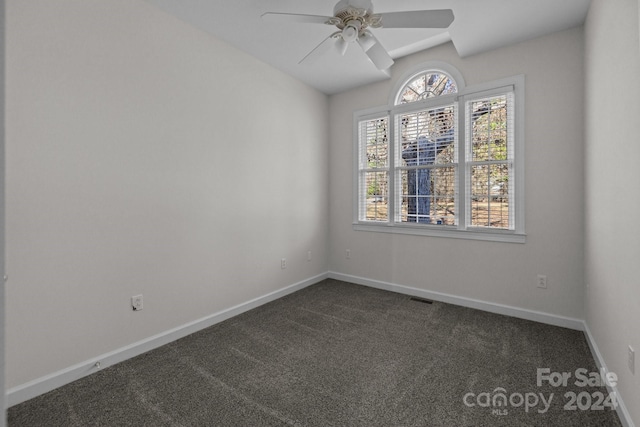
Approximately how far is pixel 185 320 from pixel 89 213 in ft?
3.95

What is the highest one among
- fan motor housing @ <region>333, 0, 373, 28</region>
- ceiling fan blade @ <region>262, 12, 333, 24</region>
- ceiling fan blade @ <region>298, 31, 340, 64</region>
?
fan motor housing @ <region>333, 0, 373, 28</region>

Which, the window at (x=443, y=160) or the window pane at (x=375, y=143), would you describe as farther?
the window pane at (x=375, y=143)

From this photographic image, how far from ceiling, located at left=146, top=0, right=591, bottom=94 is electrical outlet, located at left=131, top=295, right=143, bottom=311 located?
233cm

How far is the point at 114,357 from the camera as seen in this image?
2.18m

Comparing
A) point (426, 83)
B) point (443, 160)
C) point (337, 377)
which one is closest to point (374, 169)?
point (443, 160)

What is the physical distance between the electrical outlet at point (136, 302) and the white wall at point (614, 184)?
3086mm

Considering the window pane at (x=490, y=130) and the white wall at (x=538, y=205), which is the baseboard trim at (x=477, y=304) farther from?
the window pane at (x=490, y=130)

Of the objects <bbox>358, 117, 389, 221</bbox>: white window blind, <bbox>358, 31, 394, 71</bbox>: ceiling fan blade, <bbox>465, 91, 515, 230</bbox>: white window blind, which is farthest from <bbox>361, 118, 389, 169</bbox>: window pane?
<bbox>358, 31, 394, 71</bbox>: ceiling fan blade

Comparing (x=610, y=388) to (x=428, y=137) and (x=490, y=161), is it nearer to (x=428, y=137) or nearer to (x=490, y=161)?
(x=490, y=161)

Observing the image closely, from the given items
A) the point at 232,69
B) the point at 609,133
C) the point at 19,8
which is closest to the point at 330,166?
the point at 232,69

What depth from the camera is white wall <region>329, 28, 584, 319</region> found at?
8.84 feet

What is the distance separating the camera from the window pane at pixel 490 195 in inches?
121

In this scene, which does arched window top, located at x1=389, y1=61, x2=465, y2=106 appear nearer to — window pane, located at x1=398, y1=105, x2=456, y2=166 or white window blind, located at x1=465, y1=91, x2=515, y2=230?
window pane, located at x1=398, y1=105, x2=456, y2=166

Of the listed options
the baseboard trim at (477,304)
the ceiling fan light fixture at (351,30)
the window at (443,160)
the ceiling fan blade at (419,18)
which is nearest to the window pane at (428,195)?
the window at (443,160)
